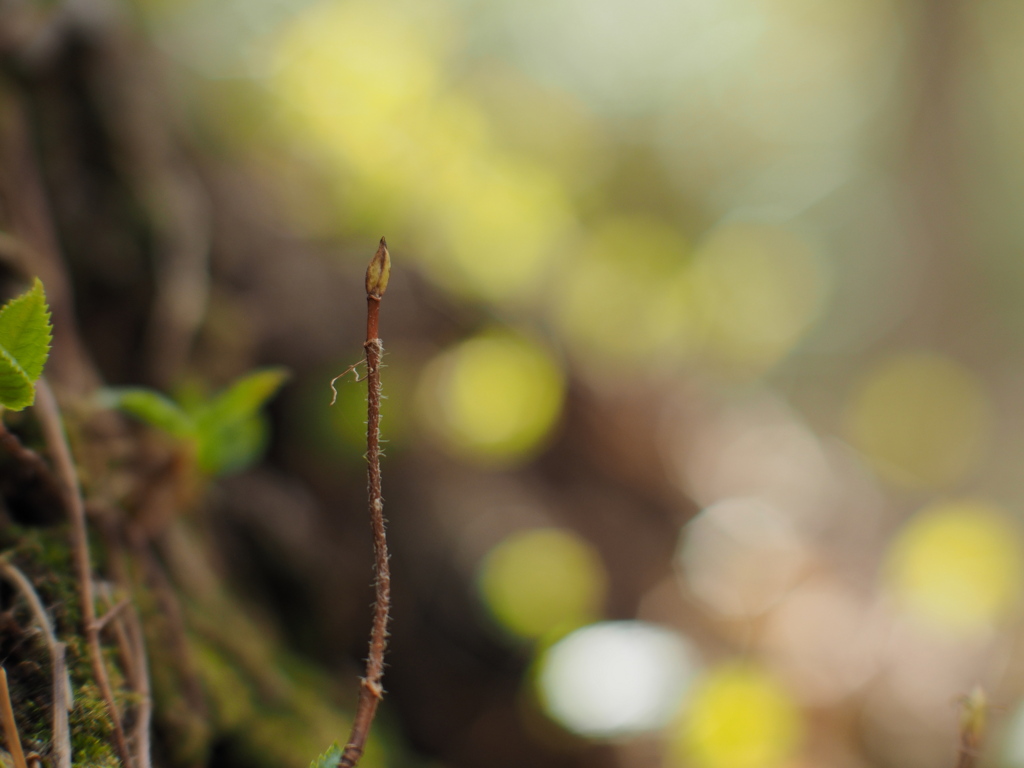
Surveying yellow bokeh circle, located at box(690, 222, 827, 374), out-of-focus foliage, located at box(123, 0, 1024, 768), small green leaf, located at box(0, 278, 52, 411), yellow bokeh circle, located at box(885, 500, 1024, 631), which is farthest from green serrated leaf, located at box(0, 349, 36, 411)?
yellow bokeh circle, located at box(690, 222, 827, 374)

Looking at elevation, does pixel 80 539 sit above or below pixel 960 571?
below

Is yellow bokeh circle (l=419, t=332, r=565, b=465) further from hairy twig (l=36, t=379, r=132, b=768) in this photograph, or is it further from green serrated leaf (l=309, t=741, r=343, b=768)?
green serrated leaf (l=309, t=741, r=343, b=768)

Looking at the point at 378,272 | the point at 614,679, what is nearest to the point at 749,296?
the point at 614,679

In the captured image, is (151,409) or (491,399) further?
(491,399)

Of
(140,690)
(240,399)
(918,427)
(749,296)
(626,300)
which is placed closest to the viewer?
(140,690)

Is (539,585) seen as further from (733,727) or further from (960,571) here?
(960,571)

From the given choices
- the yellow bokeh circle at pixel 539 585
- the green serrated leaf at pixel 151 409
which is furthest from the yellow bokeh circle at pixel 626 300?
the green serrated leaf at pixel 151 409

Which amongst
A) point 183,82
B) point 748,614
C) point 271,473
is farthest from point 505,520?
point 183,82

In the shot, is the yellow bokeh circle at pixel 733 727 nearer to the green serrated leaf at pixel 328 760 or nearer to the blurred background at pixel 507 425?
the blurred background at pixel 507 425
